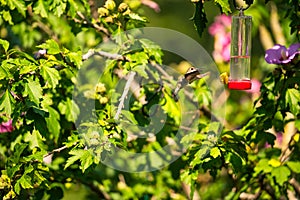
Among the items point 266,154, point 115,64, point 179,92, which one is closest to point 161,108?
point 179,92

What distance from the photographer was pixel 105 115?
199 centimetres

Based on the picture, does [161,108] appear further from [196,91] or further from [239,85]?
[239,85]

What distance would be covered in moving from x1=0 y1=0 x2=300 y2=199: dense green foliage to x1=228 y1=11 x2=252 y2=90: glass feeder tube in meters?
0.12

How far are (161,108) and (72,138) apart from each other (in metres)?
0.58

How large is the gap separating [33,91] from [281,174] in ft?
2.98

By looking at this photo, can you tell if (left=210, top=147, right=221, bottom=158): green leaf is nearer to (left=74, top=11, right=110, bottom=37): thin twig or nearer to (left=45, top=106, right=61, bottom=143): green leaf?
(left=45, top=106, right=61, bottom=143): green leaf

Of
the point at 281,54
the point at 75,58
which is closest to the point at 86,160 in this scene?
the point at 75,58

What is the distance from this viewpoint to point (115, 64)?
2256mm

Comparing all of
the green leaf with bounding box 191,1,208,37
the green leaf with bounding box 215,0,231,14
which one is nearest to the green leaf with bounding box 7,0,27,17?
the green leaf with bounding box 191,1,208,37

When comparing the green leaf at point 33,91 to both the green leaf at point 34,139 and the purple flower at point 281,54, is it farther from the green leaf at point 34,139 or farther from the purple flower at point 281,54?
the purple flower at point 281,54

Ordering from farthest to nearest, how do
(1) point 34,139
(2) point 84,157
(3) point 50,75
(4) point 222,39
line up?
(4) point 222,39 → (1) point 34,139 → (3) point 50,75 → (2) point 84,157

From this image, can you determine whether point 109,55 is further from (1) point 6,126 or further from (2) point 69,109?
(1) point 6,126

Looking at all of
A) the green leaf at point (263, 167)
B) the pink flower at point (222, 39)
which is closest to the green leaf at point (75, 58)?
the green leaf at point (263, 167)

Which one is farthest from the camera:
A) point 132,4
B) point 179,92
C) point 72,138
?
point 132,4
